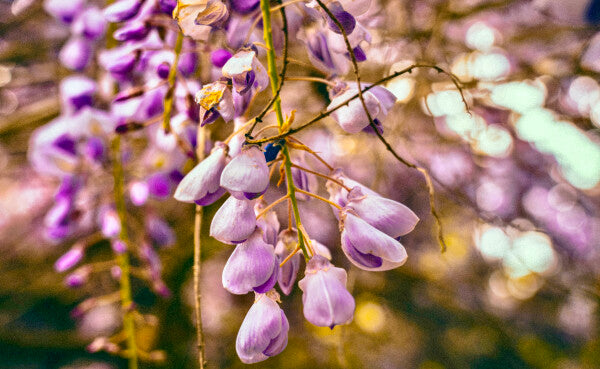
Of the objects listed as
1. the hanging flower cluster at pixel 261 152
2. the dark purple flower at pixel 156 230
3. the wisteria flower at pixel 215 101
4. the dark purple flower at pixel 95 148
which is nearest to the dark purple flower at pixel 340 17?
the hanging flower cluster at pixel 261 152

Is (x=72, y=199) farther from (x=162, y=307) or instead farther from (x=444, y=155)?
(x=444, y=155)

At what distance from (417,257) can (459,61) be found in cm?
184

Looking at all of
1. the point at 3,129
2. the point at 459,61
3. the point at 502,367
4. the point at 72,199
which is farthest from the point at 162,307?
the point at 502,367

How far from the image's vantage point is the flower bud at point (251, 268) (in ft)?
1.14

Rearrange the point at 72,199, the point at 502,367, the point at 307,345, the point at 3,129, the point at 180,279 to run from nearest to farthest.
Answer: the point at 72,199
the point at 3,129
the point at 180,279
the point at 307,345
the point at 502,367

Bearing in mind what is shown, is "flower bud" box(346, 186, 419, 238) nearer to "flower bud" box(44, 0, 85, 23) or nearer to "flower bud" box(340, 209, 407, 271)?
"flower bud" box(340, 209, 407, 271)

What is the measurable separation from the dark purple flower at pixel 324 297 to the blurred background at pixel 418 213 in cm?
26

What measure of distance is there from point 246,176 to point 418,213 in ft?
7.99

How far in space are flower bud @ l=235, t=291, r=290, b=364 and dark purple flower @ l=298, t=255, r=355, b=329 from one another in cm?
3

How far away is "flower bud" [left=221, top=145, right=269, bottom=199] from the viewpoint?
1.09 feet

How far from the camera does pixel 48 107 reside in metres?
1.31

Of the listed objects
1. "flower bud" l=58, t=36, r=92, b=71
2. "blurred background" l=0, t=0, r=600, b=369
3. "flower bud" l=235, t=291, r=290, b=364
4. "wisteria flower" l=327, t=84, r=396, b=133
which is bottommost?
"blurred background" l=0, t=0, r=600, b=369

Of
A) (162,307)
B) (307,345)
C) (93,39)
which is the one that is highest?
(93,39)

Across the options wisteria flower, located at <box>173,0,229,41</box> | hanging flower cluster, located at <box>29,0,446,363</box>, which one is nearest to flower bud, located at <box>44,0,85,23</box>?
hanging flower cluster, located at <box>29,0,446,363</box>
